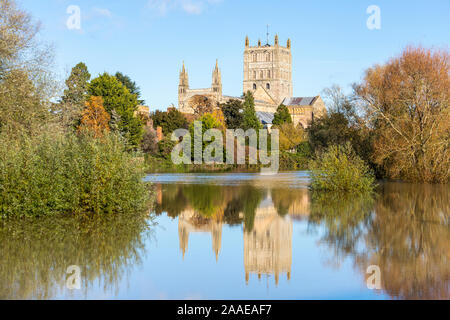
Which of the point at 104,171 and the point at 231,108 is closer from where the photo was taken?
the point at 104,171

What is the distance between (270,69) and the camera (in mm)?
167375

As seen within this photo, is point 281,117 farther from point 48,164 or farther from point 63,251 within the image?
point 63,251

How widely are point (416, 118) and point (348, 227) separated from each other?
20096 millimetres

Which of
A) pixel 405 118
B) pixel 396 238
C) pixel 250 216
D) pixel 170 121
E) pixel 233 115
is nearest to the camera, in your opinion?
pixel 396 238

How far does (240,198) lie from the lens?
2378cm

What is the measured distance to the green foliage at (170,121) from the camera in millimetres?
73375

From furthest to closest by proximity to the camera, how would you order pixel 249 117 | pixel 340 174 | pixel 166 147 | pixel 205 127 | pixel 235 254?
1. pixel 249 117
2. pixel 166 147
3. pixel 205 127
4. pixel 340 174
5. pixel 235 254

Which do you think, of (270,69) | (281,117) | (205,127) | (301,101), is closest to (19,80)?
(205,127)

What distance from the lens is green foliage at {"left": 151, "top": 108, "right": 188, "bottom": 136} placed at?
2889 inches

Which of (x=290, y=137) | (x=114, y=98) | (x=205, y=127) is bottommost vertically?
(x=290, y=137)
